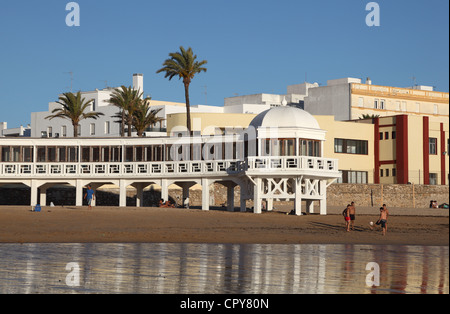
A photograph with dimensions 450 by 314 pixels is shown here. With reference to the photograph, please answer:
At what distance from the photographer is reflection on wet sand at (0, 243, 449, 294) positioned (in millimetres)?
15875

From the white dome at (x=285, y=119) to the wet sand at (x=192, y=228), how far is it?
617 cm

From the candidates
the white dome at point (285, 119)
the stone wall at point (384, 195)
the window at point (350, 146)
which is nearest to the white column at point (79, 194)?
the white dome at point (285, 119)

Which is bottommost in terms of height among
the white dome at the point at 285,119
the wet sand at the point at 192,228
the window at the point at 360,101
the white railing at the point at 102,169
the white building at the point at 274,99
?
the wet sand at the point at 192,228

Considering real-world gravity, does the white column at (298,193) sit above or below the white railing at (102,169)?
below

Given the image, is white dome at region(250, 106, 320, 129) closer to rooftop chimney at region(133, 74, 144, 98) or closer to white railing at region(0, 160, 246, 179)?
white railing at region(0, 160, 246, 179)

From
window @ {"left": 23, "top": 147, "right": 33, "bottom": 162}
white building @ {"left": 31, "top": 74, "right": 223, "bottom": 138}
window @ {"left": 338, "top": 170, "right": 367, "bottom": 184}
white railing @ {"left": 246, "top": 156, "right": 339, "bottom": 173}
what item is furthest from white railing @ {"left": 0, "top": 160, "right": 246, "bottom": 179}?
white building @ {"left": 31, "top": 74, "right": 223, "bottom": 138}

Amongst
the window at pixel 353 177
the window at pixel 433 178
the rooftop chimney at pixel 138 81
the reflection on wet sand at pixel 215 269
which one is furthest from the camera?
the rooftop chimney at pixel 138 81

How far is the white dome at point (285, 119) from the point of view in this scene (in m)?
51.7

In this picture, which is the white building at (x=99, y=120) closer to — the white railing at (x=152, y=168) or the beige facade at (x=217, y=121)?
the beige facade at (x=217, y=121)

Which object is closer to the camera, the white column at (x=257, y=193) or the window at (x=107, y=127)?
the white column at (x=257, y=193)

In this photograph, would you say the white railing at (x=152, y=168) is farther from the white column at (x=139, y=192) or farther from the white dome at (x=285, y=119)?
the white column at (x=139, y=192)

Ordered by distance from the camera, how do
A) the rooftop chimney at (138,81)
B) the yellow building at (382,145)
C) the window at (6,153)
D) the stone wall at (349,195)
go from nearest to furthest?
the window at (6,153), the stone wall at (349,195), the yellow building at (382,145), the rooftop chimney at (138,81)

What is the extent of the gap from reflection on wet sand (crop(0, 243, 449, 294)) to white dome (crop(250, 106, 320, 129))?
22756mm
